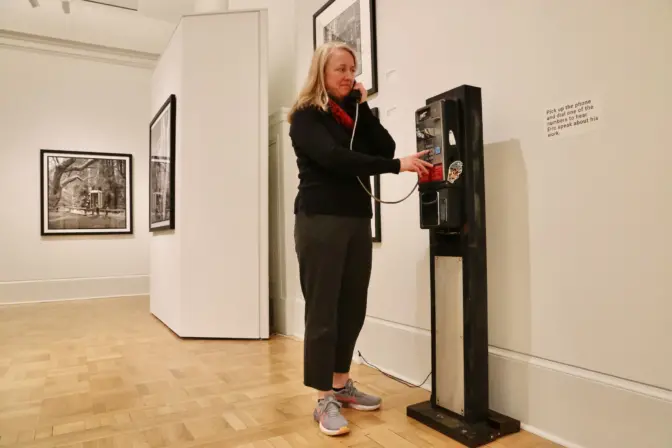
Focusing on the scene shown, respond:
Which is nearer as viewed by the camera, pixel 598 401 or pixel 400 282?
pixel 598 401

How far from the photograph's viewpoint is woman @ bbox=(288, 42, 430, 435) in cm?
166

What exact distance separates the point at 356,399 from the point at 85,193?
508 centimetres

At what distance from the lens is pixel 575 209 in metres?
1.55

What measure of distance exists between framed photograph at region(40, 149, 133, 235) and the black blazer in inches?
193

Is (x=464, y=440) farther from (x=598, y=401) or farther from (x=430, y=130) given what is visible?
(x=430, y=130)

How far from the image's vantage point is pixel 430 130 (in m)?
1.72

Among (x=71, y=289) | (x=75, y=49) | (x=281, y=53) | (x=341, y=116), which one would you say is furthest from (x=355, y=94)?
(x=75, y=49)

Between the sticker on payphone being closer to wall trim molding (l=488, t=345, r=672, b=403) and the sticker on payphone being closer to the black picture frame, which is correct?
wall trim molding (l=488, t=345, r=672, b=403)

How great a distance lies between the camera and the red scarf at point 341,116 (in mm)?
1761

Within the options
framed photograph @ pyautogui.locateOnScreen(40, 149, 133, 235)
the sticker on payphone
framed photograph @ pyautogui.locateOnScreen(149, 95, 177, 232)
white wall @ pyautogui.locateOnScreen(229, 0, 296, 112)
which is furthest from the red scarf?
framed photograph @ pyautogui.locateOnScreen(40, 149, 133, 235)

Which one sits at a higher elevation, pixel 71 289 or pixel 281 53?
pixel 281 53

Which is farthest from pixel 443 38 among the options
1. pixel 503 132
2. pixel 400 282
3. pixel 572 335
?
pixel 572 335

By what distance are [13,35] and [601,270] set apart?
6398mm

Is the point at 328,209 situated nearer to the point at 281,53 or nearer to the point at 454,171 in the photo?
the point at 454,171
